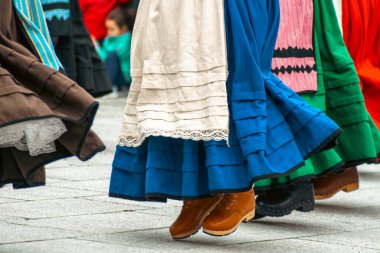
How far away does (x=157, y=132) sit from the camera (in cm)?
490

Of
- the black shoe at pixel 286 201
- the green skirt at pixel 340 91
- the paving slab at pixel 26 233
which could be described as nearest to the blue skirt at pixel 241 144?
the paving slab at pixel 26 233

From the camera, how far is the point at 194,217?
5152mm

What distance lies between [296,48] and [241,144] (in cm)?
109

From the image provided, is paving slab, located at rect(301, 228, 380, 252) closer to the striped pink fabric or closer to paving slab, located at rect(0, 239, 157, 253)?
the striped pink fabric

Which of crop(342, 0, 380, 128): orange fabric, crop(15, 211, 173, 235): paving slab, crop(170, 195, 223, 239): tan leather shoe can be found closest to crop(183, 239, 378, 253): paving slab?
crop(170, 195, 223, 239): tan leather shoe

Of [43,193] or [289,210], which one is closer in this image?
[289,210]

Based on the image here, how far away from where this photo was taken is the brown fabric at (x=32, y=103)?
166 inches

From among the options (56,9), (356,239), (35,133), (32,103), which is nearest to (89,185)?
(56,9)

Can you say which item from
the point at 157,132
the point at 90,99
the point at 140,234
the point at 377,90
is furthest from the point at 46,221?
the point at 377,90

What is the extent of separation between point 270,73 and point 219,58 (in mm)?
390

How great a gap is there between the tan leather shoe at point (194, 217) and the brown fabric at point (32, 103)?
656 millimetres

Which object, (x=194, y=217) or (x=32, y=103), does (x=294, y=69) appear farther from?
(x=32, y=103)

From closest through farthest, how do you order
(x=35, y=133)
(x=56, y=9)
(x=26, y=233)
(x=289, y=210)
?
1. (x=35, y=133)
2. (x=26, y=233)
3. (x=289, y=210)
4. (x=56, y=9)

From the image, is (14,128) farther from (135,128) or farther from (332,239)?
(332,239)
